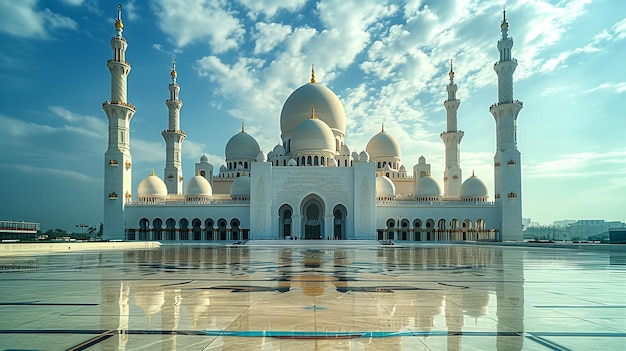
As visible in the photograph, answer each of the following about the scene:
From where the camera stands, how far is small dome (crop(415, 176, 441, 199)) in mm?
39531

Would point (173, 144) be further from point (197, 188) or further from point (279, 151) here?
point (279, 151)

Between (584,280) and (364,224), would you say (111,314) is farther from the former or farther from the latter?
(364,224)

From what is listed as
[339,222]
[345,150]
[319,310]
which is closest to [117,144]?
A: [339,222]

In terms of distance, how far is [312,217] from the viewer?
3897 centimetres

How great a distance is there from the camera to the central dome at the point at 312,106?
4228cm

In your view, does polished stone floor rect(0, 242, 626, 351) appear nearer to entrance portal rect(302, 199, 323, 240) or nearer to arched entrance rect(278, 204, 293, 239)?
arched entrance rect(278, 204, 293, 239)

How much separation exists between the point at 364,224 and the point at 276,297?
29817mm

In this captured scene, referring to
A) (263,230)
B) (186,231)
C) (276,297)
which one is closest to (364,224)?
(263,230)

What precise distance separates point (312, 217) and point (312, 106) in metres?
10.0

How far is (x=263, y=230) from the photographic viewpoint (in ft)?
117

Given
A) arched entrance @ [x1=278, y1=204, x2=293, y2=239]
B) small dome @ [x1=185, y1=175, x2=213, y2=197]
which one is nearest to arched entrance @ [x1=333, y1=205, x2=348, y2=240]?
arched entrance @ [x1=278, y1=204, x2=293, y2=239]

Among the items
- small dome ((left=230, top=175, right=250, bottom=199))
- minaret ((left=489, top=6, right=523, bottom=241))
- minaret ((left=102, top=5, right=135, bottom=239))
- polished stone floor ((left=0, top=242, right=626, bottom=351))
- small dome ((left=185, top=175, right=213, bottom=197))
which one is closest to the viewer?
polished stone floor ((left=0, top=242, right=626, bottom=351))

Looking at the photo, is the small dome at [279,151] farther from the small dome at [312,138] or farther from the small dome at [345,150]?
the small dome at [345,150]

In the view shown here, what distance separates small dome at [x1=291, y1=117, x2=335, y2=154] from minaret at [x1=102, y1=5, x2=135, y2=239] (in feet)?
42.3
